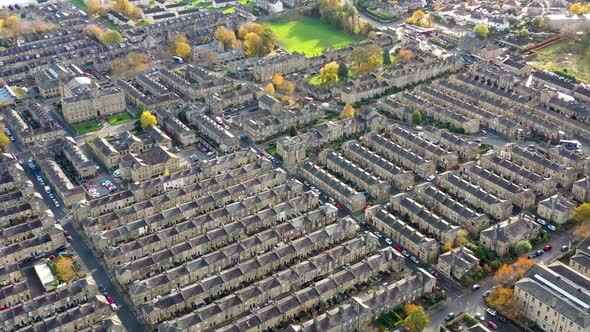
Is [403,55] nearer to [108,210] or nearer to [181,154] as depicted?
[181,154]

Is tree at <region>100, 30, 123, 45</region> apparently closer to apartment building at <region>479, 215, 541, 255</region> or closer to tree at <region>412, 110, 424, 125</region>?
tree at <region>412, 110, 424, 125</region>

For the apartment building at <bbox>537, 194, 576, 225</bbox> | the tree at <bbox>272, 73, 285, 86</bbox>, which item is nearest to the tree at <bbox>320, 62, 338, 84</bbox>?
the tree at <bbox>272, 73, 285, 86</bbox>

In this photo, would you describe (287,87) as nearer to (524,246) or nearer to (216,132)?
(216,132)

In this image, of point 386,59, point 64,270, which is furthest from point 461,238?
point 386,59

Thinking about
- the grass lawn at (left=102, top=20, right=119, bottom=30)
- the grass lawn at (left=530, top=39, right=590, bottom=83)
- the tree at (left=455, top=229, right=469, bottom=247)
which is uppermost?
the tree at (left=455, top=229, right=469, bottom=247)

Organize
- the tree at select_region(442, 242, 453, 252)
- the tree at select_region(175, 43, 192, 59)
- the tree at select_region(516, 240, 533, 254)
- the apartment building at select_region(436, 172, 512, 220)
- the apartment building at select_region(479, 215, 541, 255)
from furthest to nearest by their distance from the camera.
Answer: the tree at select_region(175, 43, 192, 59), the apartment building at select_region(436, 172, 512, 220), the apartment building at select_region(479, 215, 541, 255), the tree at select_region(442, 242, 453, 252), the tree at select_region(516, 240, 533, 254)

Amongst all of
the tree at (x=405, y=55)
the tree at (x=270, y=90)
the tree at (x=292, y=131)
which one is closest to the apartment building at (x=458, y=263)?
the tree at (x=292, y=131)
